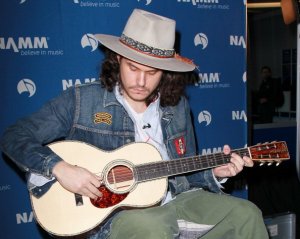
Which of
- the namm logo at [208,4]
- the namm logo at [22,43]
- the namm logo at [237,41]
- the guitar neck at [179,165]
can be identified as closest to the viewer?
the guitar neck at [179,165]

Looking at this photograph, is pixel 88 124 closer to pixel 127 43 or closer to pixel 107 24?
pixel 127 43

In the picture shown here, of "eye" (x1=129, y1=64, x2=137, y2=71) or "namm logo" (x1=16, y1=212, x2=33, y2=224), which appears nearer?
"eye" (x1=129, y1=64, x2=137, y2=71)

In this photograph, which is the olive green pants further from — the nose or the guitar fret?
the nose

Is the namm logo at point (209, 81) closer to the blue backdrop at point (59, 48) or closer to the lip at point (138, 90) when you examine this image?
the blue backdrop at point (59, 48)

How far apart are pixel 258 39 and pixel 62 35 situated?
8.06 m

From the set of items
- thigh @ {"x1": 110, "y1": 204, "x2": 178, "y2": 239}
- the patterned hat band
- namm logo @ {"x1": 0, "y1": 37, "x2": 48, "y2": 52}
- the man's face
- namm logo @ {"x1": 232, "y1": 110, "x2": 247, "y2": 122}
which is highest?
namm logo @ {"x1": 0, "y1": 37, "x2": 48, "y2": 52}

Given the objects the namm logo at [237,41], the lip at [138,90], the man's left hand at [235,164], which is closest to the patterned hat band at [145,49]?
the lip at [138,90]

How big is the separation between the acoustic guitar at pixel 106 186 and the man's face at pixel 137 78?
0.75ft

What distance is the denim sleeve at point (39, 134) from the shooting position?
1.32 meters

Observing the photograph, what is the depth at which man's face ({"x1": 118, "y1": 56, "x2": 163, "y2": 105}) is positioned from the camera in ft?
4.79

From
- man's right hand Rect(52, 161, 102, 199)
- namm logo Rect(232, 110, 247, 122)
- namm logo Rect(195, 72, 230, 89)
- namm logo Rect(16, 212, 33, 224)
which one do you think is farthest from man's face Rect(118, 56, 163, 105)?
namm logo Rect(232, 110, 247, 122)

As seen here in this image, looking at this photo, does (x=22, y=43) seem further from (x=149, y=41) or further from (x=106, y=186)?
(x=106, y=186)

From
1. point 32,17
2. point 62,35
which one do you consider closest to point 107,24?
point 62,35

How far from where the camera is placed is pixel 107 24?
2066 millimetres
